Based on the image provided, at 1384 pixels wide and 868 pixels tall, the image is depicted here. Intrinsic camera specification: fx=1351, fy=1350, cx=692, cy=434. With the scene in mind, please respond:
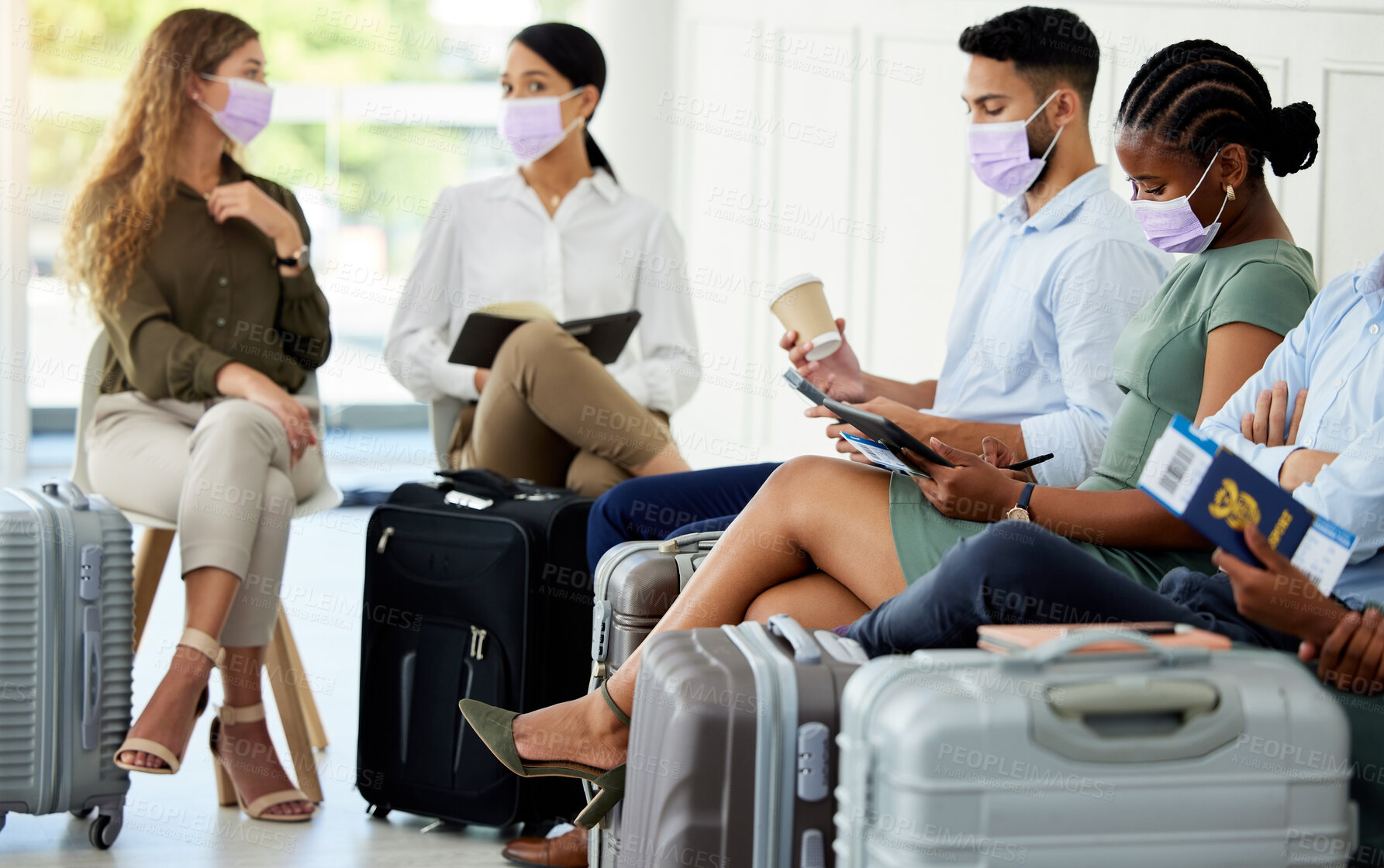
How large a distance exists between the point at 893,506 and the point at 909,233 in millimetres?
2465

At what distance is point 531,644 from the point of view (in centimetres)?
227

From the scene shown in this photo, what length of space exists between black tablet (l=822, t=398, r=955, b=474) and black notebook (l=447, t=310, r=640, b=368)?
0.98m

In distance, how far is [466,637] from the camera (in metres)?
2.30

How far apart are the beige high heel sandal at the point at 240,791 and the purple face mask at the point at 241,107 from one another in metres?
1.20

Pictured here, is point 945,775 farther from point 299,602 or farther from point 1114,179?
point 299,602

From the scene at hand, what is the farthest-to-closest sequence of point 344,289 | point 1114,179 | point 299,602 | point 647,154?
1. point 344,289
2. point 647,154
3. point 299,602
4. point 1114,179

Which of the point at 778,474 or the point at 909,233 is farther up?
the point at 909,233

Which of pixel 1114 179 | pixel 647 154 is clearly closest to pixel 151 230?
pixel 1114 179

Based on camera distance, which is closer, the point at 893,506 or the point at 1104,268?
the point at 893,506

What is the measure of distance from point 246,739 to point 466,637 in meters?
0.48

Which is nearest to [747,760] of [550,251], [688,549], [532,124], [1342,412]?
[688,549]

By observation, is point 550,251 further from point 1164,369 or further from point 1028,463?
point 1164,369

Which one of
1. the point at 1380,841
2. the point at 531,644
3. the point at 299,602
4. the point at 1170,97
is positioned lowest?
the point at 299,602

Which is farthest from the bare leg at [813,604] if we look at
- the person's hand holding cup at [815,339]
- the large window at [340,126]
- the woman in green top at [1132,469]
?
the large window at [340,126]
